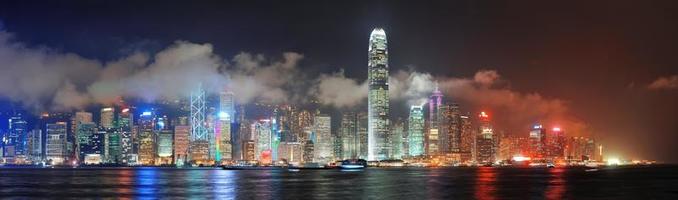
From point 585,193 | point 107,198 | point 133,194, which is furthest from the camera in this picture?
point 585,193

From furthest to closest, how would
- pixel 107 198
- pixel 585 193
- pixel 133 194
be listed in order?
pixel 585 193 < pixel 133 194 < pixel 107 198

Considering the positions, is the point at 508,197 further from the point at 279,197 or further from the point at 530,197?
→ the point at 279,197

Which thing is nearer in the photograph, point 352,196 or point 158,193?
point 352,196

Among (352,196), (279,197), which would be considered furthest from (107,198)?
(352,196)

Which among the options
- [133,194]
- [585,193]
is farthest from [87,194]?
[585,193]

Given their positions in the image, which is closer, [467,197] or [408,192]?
[467,197]

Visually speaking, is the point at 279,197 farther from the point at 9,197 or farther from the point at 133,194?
the point at 9,197

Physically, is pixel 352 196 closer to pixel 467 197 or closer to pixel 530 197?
pixel 467 197
